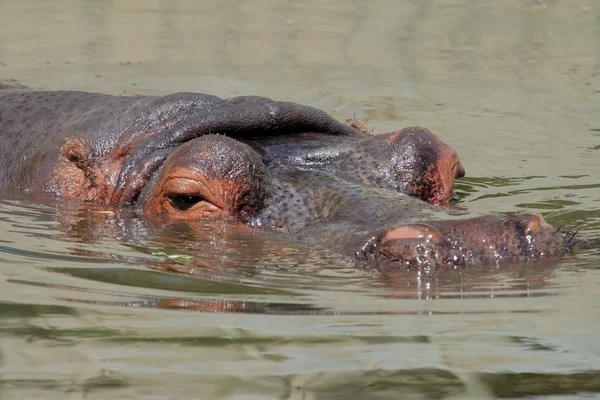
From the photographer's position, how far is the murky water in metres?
3.34

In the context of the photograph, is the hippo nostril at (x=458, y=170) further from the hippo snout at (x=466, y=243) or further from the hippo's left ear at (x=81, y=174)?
the hippo's left ear at (x=81, y=174)

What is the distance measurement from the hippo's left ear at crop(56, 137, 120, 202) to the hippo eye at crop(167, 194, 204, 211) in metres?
0.64

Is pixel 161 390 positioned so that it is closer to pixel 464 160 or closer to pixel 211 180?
pixel 211 180

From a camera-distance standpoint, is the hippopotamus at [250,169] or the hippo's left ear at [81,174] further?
the hippo's left ear at [81,174]

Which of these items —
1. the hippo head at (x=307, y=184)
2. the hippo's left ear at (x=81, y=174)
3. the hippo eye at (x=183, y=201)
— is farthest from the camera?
the hippo's left ear at (x=81, y=174)

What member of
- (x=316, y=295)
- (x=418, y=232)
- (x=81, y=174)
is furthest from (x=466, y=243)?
(x=81, y=174)

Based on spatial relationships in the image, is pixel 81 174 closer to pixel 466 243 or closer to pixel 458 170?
pixel 458 170

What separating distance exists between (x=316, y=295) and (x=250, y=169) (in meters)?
1.55

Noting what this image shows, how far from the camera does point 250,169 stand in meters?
5.79

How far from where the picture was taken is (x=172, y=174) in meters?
5.79

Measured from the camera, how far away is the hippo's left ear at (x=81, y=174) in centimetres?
645

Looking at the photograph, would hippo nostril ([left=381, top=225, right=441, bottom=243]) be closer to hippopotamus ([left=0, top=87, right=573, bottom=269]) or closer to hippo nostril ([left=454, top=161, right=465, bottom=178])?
hippopotamus ([left=0, top=87, right=573, bottom=269])

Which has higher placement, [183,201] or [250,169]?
[250,169]

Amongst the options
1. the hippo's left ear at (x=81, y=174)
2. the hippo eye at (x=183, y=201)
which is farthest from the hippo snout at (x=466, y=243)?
the hippo's left ear at (x=81, y=174)
